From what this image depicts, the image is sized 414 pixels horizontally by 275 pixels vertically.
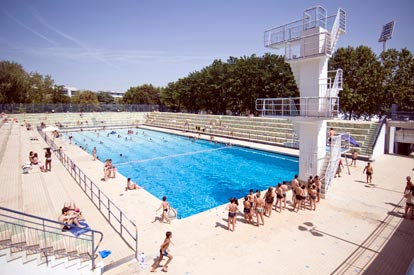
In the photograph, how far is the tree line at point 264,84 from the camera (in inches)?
1278

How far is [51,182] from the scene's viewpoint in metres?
13.6

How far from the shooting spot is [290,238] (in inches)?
325

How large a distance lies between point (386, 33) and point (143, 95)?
6745 centimetres

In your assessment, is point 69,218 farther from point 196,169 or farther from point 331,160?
point 196,169

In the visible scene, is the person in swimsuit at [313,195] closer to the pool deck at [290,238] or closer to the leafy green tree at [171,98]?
the pool deck at [290,238]

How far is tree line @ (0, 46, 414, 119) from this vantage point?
32469mm

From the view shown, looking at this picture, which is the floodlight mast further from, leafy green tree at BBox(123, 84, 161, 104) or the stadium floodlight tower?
leafy green tree at BBox(123, 84, 161, 104)

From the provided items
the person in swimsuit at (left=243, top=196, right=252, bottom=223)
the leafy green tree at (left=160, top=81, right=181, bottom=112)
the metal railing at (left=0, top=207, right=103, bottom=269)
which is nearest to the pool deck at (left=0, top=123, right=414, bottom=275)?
the person in swimsuit at (left=243, top=196, right=252, bottom=223)

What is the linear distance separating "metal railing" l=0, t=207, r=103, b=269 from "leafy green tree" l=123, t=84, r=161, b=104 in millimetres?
79463

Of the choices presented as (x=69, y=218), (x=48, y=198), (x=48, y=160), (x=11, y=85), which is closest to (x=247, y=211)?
(x=69, y=218)

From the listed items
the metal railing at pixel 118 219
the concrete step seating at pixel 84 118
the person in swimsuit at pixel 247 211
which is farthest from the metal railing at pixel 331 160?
the concrete step seating at pixel 84 118

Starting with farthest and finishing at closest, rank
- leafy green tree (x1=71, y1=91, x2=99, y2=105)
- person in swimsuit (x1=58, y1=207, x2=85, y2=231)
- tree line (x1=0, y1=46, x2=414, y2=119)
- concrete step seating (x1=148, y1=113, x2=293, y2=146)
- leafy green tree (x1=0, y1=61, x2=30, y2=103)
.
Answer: leafy green tree (x1=71, y1=91, x2=99, y2=105) → leafy green tree (x1=0, y1=61, x2=30, y2=103) → tree line (x1=0, y1=46, x2=414, y2=119) → concrete step seating (x1=148, y1=113, x2=293, y2=146) → person in swimsuit (x1=58, y1=207, x2=85, y2=231)

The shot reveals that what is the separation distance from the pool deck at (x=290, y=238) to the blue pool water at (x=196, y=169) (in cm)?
322

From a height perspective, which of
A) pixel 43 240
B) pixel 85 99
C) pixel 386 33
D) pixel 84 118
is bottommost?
pixel 43 240
